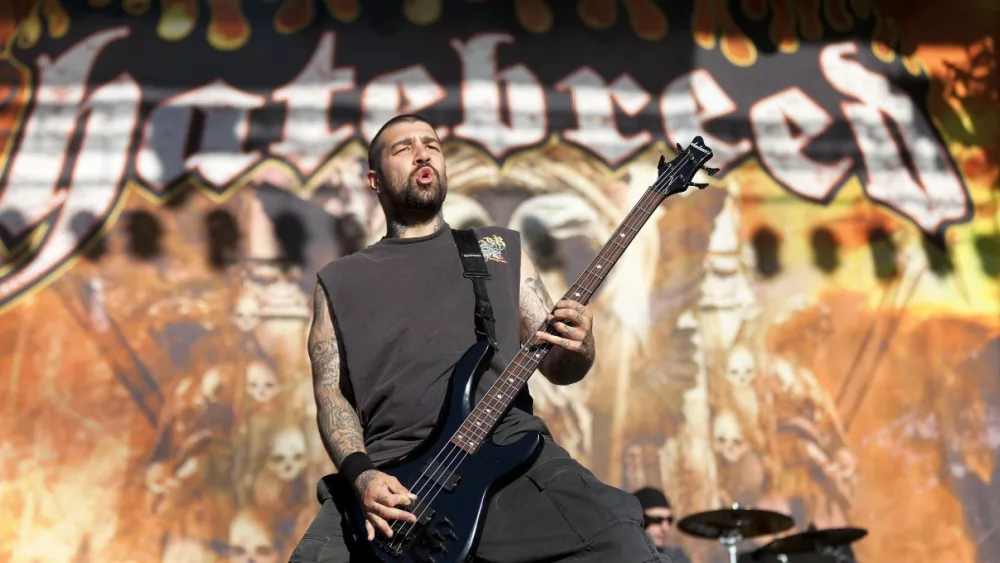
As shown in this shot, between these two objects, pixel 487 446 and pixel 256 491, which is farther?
pixel 256 491

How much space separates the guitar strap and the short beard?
0.10 m

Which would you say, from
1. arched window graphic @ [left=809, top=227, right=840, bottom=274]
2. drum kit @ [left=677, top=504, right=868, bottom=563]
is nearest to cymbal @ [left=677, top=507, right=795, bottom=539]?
drum kit @ [left=677, top=504, right=868, bottom=563]

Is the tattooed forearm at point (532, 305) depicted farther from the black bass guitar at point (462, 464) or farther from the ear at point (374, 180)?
the ear at point (374, 180)

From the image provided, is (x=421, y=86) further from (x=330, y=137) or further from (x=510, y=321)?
(x=510, y=321)

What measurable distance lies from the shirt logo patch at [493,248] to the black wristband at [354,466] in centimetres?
66

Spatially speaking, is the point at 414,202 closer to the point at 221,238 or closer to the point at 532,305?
the point at 532,305

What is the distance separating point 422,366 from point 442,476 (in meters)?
0.32

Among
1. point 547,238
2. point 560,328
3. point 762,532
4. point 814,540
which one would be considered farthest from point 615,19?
point 560,328

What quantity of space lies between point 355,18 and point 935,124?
152 inches

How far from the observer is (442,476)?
262 centimetres

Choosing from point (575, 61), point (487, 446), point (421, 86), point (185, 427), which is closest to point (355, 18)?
point (421, 86)

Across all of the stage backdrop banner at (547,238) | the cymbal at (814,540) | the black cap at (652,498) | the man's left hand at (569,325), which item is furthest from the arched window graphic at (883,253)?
the man's left hand at (569,325)

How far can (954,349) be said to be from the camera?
669cm

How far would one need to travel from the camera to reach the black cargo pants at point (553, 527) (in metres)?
2.49
